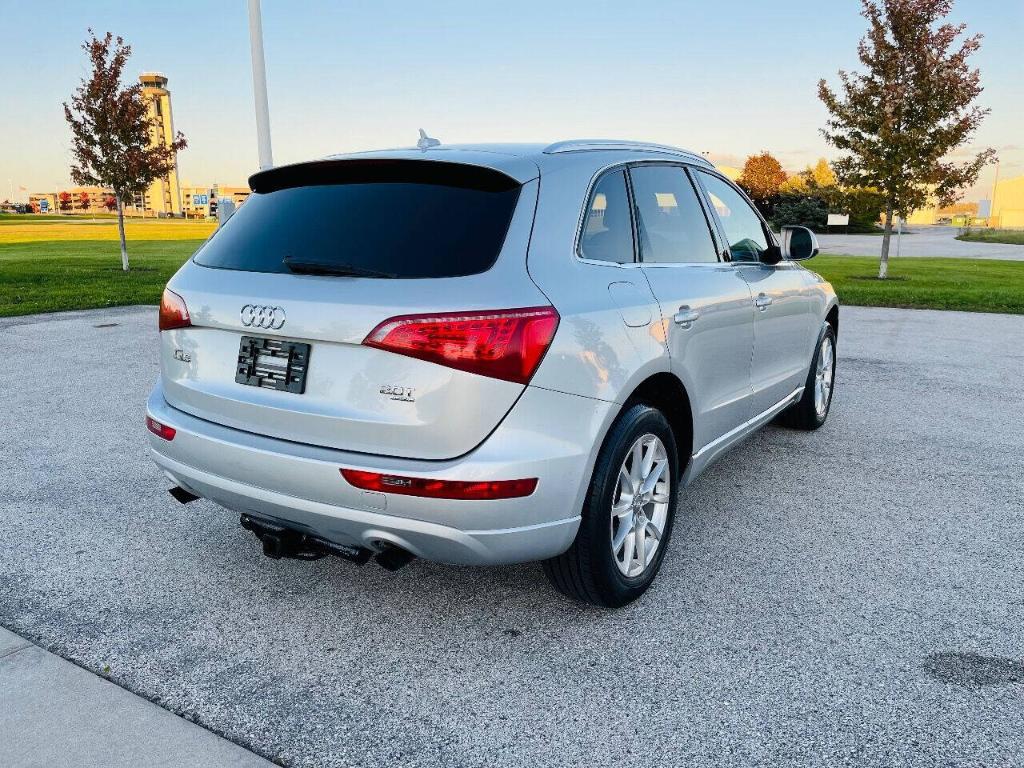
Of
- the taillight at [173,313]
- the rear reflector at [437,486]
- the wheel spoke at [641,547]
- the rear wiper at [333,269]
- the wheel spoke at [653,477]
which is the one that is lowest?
the wheel spoke at [641,547]

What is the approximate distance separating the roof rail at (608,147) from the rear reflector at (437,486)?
134cm

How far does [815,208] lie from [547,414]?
159ft

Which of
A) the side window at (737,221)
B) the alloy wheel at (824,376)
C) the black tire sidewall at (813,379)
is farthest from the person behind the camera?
the alloy wheel at (824,376)

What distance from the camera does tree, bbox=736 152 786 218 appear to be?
63562 mm

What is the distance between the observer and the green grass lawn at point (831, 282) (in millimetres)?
13875

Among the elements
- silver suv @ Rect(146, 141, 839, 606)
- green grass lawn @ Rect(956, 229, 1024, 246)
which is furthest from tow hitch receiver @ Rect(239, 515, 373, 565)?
green grass lawn @ Rect(956, 229, 1024, 246)

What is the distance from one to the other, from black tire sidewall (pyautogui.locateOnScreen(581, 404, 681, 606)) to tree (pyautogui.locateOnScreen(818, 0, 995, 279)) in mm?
16820

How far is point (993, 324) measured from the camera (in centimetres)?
1182

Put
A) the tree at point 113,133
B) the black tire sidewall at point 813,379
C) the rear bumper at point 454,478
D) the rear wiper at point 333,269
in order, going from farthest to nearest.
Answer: the tree at point 113,133
the black tire sidewall at point 813,379
the rear wiper at point 333,269
the rear bumper at point 454,478

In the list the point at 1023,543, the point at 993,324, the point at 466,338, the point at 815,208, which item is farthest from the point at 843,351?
the point at 815,208

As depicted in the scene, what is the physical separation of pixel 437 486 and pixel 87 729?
4.14 ft

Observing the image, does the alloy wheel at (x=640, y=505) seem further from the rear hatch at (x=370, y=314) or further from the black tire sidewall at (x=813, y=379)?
the black tire sidewall at (x=813, y=379)

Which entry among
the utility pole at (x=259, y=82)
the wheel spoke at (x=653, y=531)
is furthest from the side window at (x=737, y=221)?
the utility pole at (x=259, y=82)

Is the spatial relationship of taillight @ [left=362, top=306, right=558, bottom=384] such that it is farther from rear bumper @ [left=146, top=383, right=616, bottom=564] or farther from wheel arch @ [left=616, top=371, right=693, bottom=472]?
wheel arch @ [left=616, top=371, right=693, bottom=472]
